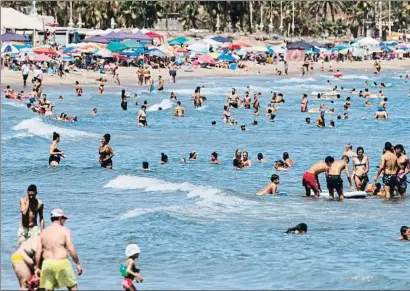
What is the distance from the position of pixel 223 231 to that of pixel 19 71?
40.8m

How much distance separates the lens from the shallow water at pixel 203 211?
45.7 feet

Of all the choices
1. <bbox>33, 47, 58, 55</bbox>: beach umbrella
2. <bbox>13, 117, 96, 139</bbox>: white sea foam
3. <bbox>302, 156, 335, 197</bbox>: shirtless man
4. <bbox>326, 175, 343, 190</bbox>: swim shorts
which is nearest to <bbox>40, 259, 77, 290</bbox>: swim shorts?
<bbox>326, 175, 343, 190</bbox>: swim shorts

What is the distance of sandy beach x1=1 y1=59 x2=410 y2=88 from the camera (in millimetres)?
55250

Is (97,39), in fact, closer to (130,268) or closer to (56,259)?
(130,268)

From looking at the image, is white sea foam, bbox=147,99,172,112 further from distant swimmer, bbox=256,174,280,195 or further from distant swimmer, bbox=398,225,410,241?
distant swimmer, bbox=398,225,410,241

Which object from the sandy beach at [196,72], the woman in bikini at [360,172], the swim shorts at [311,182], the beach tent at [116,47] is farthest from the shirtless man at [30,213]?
the beach tent at [116,47]

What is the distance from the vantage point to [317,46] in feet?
301

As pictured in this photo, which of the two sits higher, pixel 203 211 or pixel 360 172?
pixel 360 172

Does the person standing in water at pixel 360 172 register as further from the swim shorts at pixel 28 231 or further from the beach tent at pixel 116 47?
the beach tent at pixel 116 47

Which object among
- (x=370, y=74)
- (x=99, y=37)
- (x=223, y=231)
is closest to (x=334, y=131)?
(x=223, y=231)

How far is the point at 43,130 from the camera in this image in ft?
115

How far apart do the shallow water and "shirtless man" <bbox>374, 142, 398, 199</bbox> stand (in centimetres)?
37

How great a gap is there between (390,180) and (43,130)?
1748 centimetres

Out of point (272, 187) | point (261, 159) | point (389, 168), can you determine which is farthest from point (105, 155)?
point (389, 168)
